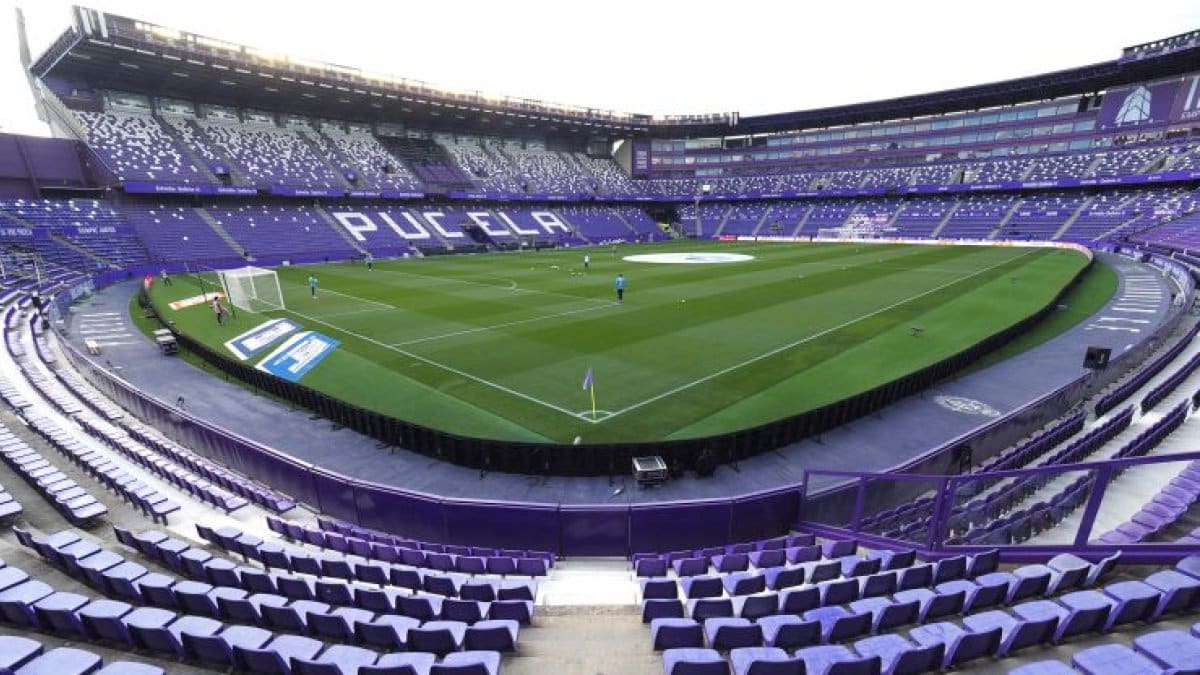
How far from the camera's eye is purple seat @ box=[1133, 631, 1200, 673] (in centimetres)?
464

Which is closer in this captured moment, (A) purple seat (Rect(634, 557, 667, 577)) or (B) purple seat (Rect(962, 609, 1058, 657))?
(B) purple seat (Rect(962, 609, 1058, 657))

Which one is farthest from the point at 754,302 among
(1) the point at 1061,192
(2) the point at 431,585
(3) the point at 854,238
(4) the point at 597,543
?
(1) the point at 1061,192

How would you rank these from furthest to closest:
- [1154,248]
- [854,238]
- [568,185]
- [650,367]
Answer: [568,185] → [854,238] → [1154,248] → [650,367]

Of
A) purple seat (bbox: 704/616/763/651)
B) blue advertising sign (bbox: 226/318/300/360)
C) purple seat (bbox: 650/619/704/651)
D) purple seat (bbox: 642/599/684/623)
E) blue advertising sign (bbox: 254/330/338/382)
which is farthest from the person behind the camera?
blue advertising sign (bbox: 226/318/300/360)

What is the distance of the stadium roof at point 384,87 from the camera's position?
5141 cm

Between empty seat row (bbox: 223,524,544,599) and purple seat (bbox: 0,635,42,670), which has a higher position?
purple seat (bbox: 0,635,42,670)

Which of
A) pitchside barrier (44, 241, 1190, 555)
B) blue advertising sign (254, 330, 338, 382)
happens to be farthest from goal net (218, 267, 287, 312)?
pitchside barrier (44, 241, 1190, 555)

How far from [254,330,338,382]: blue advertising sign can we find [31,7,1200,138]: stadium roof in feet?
150

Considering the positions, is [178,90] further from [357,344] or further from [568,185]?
[357,344]

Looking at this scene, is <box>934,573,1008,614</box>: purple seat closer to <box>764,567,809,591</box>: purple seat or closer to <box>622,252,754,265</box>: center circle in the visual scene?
<box>764,567,809,591</box>: purple seat

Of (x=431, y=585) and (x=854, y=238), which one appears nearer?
(x=431, y=585)

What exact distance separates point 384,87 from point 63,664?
75.5 meters

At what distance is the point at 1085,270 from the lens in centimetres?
3816

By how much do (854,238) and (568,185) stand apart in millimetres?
47230
